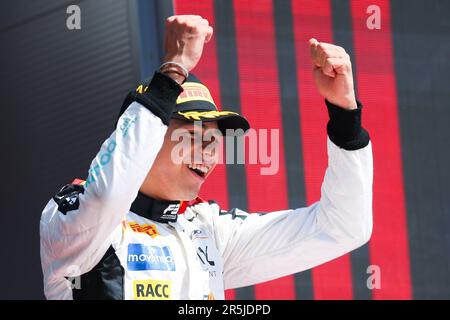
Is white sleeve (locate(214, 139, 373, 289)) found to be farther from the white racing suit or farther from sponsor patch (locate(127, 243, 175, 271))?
sponsor patch (locate(127, 243, 175, 271))

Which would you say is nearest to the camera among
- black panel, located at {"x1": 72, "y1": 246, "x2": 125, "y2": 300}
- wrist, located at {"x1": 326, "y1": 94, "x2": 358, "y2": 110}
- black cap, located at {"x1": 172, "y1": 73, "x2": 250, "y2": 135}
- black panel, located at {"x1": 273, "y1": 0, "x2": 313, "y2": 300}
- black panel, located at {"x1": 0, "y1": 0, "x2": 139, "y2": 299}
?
black panel, located at {"x1": 72, "y1": 246, "x2": 125, "y2": 300}

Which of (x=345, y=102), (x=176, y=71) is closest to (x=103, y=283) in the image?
(x=176, y=71)

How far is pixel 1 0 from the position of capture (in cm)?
354

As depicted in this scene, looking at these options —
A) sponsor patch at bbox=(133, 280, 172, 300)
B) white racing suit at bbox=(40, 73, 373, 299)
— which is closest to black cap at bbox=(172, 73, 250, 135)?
white racing suit at bbox=(40, 73, 373, 299)

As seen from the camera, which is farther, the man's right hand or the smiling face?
the smiling face

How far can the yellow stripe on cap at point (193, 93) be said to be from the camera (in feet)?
8.96

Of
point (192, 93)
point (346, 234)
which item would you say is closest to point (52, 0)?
point (192, 93)

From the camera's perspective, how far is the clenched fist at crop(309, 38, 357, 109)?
2496 mm

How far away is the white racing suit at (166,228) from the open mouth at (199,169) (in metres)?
0.09

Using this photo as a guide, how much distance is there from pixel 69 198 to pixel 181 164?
0.37m

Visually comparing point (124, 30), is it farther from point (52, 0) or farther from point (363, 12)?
point (363, 12)

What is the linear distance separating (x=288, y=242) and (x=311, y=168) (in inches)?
36.1

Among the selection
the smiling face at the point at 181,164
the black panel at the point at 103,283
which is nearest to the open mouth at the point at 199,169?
the smiling face at the point at 181,164

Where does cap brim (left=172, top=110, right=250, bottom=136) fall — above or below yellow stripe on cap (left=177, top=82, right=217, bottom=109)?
below
